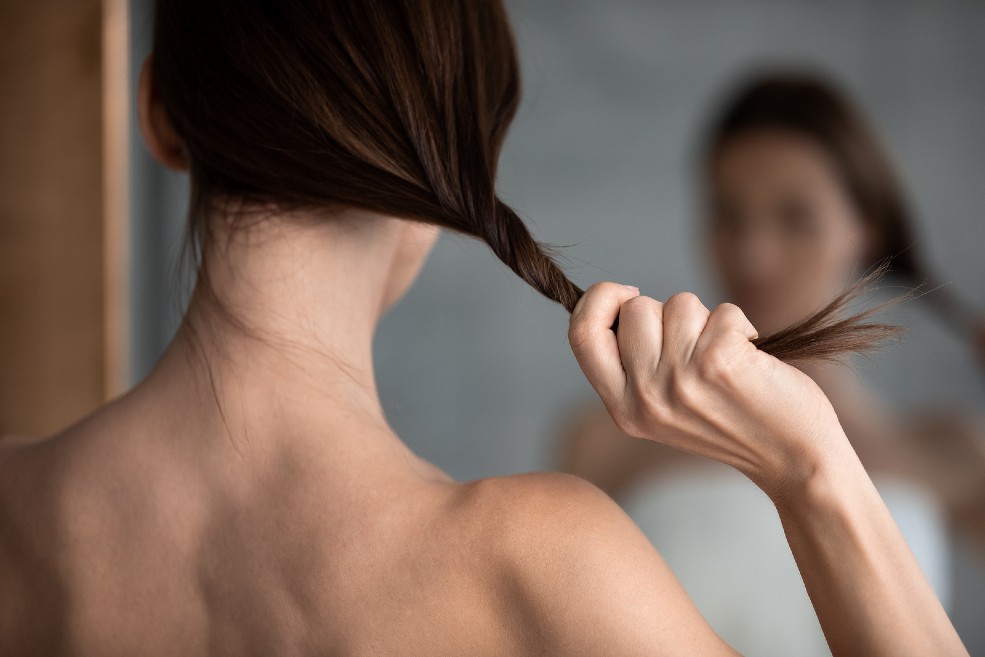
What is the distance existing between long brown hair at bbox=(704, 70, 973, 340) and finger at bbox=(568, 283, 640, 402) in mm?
1235

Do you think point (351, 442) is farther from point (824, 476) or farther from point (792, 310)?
point (792, 310)

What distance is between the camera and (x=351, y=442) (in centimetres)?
51

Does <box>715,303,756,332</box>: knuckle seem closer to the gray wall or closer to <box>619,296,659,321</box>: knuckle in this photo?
<box>619,296,659,321</box>: knuckle

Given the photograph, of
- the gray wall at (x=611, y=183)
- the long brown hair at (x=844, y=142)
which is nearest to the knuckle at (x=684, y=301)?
the long brown hair at (x=844, y=142)

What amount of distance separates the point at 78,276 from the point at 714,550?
1.02 m

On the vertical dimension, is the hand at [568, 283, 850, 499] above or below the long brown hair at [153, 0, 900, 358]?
below

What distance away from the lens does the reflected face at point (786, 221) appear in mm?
1534

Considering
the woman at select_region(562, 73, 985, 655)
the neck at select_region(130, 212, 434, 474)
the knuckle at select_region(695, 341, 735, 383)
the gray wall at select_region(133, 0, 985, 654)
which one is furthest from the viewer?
the gray wall at select_region(133, 0, 985, 654)

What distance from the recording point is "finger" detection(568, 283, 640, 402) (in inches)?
17.0

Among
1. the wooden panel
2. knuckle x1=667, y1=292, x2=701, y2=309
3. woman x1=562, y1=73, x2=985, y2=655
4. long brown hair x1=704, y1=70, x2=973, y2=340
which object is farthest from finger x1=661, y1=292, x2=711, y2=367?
long brown hair x1=704, y1=70, x2=973, y2=340

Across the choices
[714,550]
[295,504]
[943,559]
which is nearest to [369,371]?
[295,504]

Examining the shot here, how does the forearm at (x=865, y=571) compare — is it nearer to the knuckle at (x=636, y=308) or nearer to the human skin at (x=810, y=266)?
the knuckle at (x=636, y=308)

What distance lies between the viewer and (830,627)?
45 centimetres

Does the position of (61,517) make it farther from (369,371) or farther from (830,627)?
(830,627)
